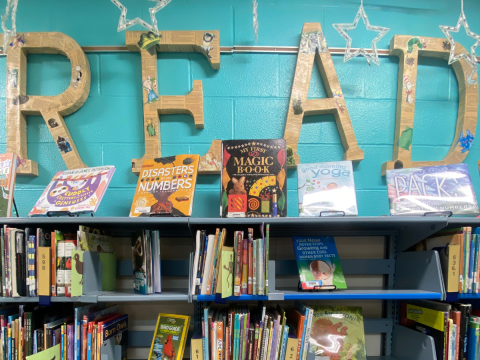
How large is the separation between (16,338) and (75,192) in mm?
719

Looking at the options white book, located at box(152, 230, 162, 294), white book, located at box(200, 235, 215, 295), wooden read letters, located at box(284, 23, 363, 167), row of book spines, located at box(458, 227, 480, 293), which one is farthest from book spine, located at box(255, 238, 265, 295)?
row of book spines, located at box(458, 227, 480, 293)

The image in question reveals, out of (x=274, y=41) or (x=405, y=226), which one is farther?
(x=274, y=41)

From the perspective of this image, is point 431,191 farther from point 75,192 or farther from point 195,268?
point 75,192

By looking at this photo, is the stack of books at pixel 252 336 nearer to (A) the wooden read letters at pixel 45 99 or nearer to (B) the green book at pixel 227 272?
(B) the green book at pixel 227 272

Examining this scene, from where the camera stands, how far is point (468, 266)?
136cm

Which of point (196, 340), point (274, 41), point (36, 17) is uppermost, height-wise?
point (36, 17)

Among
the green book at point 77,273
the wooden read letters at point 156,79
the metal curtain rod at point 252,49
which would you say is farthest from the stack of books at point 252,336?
the metal curtain rod at point 252,49

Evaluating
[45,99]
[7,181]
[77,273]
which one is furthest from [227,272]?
[45,99]

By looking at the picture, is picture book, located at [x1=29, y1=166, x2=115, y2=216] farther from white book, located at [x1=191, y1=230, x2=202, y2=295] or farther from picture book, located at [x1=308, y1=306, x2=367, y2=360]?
picture book, located at [x1=308, y1=306, x2=367, y2=360]

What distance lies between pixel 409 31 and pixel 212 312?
2064 mm

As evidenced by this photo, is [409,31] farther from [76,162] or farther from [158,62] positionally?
[76,162]

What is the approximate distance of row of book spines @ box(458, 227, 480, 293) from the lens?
136cm

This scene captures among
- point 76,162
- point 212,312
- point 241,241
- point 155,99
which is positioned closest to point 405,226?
point 241,241

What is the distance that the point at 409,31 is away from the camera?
187cm
